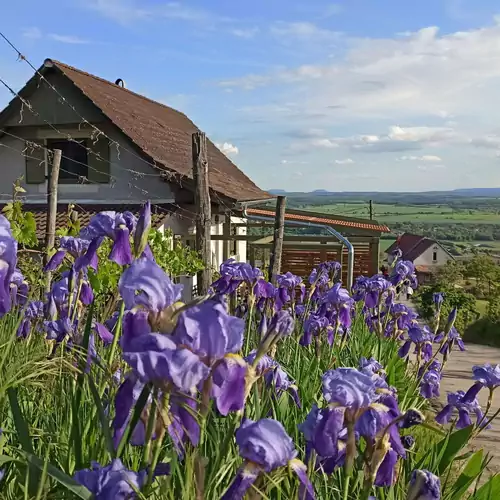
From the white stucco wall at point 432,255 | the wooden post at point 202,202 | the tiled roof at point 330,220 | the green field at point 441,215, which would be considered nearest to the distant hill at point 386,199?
the green field at point 441,215

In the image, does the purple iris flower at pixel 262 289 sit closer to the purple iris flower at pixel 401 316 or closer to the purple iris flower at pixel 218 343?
the purple iris flower at pixel 401 316

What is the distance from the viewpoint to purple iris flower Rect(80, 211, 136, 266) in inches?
67.6

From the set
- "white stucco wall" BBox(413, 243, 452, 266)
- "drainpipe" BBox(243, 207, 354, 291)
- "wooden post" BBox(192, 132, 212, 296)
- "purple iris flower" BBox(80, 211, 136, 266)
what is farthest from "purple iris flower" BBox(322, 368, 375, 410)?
"white stucco wall" BBox(413, 243, 452, 266)

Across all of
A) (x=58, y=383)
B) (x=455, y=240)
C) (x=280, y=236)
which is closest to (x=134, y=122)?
(x=280, y=236)

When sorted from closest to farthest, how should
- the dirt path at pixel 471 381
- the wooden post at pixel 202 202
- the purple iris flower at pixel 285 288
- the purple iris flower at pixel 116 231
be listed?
the purple iris flower at pixel 116 231 → the purple iris flower at pixel 285 288 → the dirt path at pixel 471 381 → the wooden post at pixel 202 202

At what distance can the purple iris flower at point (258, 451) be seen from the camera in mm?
1015

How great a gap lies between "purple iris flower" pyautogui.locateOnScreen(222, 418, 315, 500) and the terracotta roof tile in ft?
26.9

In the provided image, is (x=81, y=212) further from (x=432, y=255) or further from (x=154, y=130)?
(x=432, y=255)

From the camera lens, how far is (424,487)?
1118mm

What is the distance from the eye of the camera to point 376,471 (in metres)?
1.26

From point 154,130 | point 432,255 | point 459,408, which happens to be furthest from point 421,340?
point 432,255

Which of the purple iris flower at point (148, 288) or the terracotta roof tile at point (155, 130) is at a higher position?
the terracotta roof tile at point (155, 130)

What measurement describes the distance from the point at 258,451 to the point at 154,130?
12.1 metres

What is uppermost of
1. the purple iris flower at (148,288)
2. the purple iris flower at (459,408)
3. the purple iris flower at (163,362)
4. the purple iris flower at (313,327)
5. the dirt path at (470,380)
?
the purple iris flower at (148,288)
